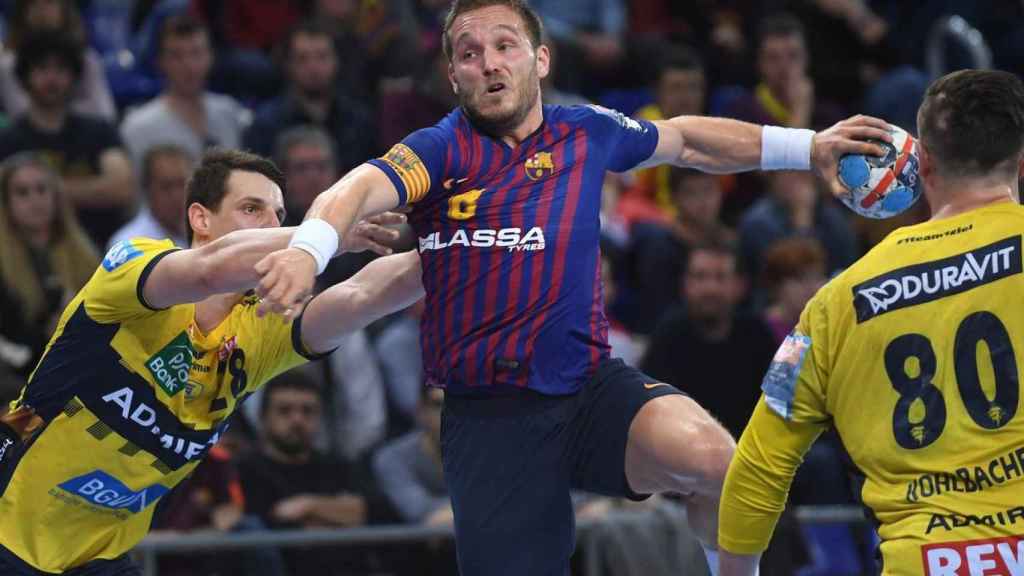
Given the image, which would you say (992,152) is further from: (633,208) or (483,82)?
(633,208)

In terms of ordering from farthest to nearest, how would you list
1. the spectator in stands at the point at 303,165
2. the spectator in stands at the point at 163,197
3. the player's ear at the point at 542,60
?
the spectator in stands at the point at 303,165 < the spectator in stands at the point at 163,197 < the player's ear at the point at 542,60

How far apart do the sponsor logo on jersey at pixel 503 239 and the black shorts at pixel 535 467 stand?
0.54 m

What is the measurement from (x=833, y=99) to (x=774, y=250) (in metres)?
4.09

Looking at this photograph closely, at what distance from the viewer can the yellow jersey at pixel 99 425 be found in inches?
244

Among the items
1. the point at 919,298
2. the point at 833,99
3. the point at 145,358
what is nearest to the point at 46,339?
the point at 145,358

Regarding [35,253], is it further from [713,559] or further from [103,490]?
[713,559]

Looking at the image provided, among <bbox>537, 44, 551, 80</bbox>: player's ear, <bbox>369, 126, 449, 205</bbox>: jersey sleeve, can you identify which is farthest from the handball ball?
<bbox>369, 126, 449, 205</bbox>: jersey sleeve

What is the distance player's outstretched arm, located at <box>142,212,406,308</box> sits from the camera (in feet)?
18.6

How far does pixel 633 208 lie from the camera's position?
508 inches

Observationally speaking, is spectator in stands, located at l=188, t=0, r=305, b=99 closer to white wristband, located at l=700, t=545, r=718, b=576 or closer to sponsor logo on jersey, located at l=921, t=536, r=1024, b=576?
white wristband, located at l=700, t=545, r=718, b=576

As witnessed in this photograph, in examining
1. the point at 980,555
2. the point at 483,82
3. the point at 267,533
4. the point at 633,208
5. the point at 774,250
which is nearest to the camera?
the point at 980,555

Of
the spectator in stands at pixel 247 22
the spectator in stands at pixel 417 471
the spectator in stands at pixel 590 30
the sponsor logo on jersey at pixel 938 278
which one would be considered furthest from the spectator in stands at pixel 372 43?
the sponsor logo on jersey at pixel 938 278

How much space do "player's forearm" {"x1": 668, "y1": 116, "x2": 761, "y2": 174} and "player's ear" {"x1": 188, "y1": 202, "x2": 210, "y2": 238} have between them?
1871 mm

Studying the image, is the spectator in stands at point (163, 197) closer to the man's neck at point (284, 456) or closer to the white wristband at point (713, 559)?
the man's neck at point (284, 456)
